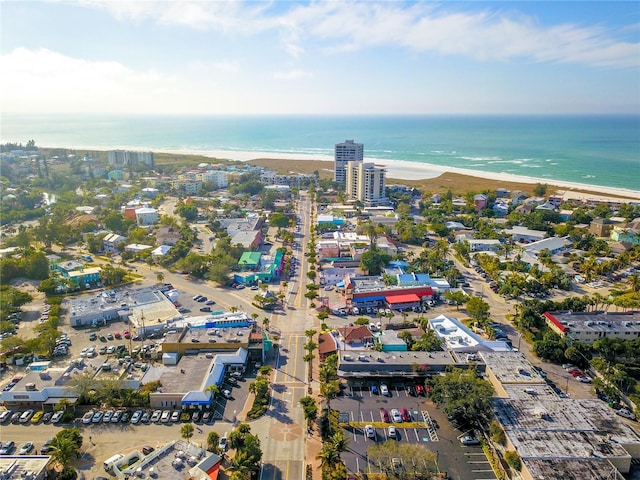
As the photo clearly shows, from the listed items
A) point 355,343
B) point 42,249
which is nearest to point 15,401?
point 355,343

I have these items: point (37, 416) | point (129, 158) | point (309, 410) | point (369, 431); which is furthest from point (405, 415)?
point (129, 158)

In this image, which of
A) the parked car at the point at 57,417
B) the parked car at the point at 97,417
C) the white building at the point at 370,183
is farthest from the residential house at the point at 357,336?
the white building at the point at 370,183

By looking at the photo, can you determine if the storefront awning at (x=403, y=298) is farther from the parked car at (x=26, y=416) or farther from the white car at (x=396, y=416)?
the parked car at (x=26, y=416)

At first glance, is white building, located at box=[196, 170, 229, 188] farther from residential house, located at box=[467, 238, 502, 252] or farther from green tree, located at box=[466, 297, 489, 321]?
green tree, located at box=[466, 297, 489, 321]

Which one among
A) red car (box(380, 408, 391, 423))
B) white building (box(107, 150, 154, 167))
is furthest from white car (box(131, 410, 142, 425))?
white building (box(107, 150, 154, 167))

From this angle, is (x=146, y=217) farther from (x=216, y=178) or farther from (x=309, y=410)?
(x=309, y=410)

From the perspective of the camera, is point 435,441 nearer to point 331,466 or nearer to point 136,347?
point 331,466

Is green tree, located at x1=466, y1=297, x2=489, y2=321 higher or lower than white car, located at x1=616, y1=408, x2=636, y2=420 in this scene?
higher

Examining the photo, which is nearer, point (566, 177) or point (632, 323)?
point (632, 323)
